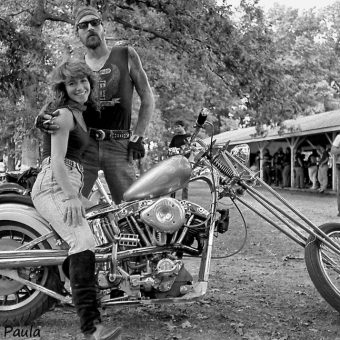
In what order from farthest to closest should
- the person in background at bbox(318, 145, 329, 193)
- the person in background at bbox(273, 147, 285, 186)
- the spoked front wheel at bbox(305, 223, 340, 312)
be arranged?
the person in background at bbox(273, 147, 285, 186) → the person in background at bbox(318, 145, 329, 193) → the spoked front wheel at bbox(305, 223, 340, 312)

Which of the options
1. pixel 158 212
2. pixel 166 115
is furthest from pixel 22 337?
pixel 166 115

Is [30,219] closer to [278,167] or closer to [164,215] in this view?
[164,215]

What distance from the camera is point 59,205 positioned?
3232 mm

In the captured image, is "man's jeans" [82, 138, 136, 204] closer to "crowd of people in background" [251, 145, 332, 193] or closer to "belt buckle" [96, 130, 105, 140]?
"belt buckle" [96, 130, 105, 140]

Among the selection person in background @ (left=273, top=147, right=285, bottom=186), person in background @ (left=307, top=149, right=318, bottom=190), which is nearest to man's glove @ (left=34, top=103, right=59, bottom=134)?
person in background @ (left=307, top=149, right=318, bottom=190)

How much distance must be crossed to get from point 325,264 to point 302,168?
67.5 ft

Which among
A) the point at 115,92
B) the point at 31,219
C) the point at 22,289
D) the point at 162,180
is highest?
the point at 115,92

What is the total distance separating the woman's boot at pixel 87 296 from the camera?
9.99 feet

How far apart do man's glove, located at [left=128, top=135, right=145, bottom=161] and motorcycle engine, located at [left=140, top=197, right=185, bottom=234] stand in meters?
0.76

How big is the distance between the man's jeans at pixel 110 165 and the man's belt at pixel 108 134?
3 cm

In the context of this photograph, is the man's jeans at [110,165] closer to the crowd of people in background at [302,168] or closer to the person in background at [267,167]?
the crowd of people in background at [302,168]

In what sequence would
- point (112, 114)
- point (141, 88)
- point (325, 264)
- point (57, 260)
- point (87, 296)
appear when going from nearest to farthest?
point (87, 296) < point (57, 260) < point (325, 264) < point (112, 114) < point (141, 88)

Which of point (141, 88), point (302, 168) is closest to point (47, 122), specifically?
point (141, 88)

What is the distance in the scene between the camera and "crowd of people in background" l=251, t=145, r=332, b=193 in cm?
2069
